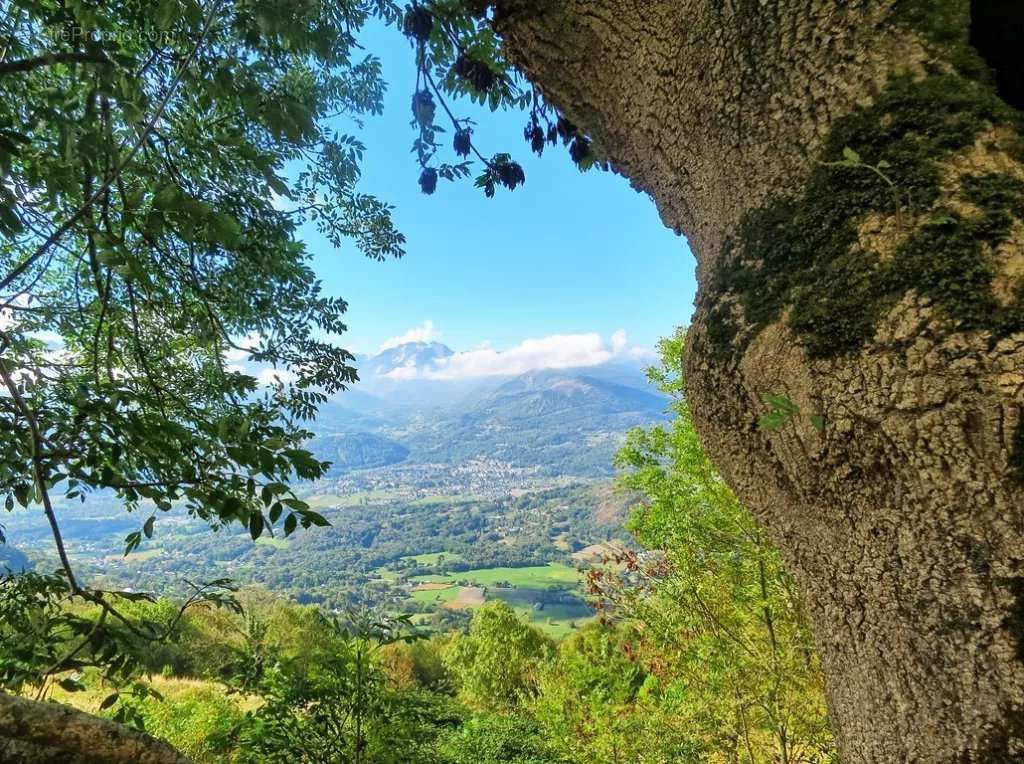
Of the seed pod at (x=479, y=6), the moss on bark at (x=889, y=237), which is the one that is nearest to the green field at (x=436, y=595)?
Result: the seed pod at (x=479, y=6)

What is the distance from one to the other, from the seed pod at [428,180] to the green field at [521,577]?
220ft

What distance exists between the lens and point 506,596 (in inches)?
2447

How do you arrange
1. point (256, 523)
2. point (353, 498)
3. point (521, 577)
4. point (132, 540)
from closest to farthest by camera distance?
1. point (256, 523)
2. point (132, 540)
3. point (521, 577)
4. point (353, 498)

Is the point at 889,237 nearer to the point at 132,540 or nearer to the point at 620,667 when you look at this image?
the point at 132,540

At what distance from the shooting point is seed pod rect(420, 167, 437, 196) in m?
2.99

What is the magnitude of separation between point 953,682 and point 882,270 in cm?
59

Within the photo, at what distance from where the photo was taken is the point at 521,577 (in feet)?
236

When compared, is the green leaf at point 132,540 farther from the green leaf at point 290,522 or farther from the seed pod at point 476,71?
the seed pod at point 476,71

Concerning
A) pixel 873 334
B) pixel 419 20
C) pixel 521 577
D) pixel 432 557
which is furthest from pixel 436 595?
pixel 873 334

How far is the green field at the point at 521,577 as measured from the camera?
2643 inches

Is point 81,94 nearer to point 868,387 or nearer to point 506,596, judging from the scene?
point 868,387

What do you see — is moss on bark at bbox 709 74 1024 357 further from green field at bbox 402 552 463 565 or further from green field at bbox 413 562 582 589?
green field at bbox 402 552 463 565

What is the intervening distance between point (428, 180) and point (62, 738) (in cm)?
278

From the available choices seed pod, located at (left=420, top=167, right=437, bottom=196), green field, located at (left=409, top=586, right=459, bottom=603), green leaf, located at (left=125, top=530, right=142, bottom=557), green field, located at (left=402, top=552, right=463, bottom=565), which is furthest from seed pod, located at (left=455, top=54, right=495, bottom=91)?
green field, located at (left=402, top=552, right=463, bottom=565)
